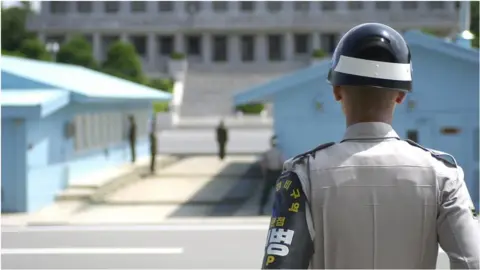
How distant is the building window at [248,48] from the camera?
210ft

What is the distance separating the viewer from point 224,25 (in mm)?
61062

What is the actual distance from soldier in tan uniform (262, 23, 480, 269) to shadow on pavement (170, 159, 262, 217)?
→ 1119 cm

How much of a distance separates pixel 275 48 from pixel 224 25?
607cm

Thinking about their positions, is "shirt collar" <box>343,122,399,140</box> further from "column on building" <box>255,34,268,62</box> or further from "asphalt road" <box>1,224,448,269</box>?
"column on building" <box>255,34,268,62</box>

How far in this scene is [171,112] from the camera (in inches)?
1555

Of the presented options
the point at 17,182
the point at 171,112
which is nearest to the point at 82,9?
the point at 171,112

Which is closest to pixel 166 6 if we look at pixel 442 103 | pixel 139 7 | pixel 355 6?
pixel 139 7

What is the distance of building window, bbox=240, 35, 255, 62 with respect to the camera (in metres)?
64.1

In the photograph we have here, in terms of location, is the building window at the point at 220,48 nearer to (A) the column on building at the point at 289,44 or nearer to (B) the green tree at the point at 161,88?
(A) the column on building at the point at 289,44

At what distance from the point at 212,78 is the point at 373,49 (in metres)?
53.9

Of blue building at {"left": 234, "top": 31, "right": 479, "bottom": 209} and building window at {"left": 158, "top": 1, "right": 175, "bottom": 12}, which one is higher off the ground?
building window at {"left": 158, "top": 1, "right": 175, "bottom": 12}

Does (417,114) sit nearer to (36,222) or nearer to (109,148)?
(36,222)

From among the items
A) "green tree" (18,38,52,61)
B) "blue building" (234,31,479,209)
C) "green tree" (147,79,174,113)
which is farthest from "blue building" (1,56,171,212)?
"green tree" (18,38,52,61)

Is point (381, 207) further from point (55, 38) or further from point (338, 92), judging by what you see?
point (55, 38)
